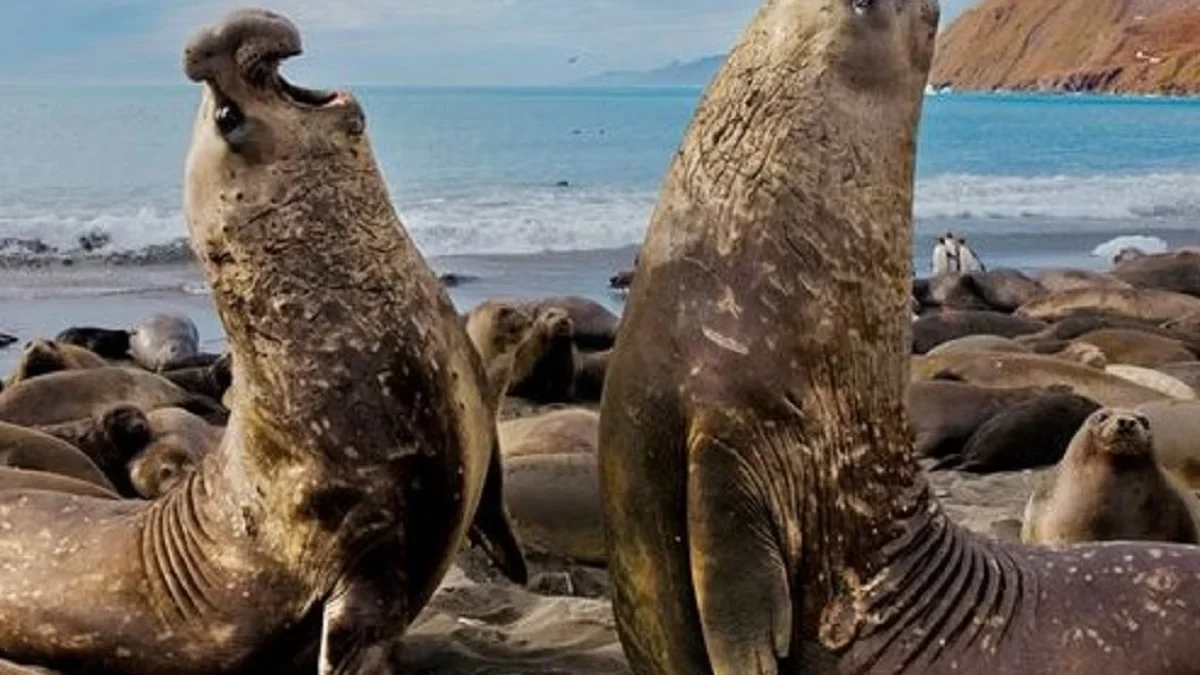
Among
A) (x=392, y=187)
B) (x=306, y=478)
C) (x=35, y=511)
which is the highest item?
(x=306, y=478)

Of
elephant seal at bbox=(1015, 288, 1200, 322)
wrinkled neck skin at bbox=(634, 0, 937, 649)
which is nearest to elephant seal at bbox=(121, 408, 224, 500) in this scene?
wrinkled neck skin at bbox=(634, 0, 937, 649)

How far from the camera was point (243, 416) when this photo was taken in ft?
16.0

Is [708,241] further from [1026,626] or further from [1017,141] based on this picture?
[1017,141]

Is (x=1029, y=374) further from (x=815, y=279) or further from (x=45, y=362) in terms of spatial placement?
(x=815, y=279)

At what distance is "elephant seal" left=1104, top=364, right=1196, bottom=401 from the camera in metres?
10.1

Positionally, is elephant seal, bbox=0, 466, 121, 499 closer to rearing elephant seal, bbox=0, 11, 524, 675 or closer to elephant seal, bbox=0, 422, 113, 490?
elephant seal, bbox=0, 422, 113, 490

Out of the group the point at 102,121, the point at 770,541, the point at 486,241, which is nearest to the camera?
the point at 770,541

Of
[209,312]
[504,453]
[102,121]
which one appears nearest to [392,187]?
[209,312]

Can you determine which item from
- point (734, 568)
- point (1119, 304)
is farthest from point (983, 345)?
point (734, 568)

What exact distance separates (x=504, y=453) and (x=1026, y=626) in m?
4.00

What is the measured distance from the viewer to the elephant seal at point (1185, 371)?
34.2 ft

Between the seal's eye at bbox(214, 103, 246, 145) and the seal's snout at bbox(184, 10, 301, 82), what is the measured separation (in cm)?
9

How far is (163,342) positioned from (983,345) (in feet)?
19.3

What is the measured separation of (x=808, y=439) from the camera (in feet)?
12.8
